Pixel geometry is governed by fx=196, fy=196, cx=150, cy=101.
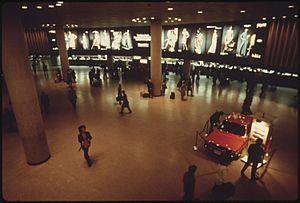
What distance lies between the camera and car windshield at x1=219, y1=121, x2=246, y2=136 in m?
8.55

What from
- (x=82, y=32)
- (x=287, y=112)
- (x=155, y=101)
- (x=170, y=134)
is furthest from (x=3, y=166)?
(x=82, y=32)

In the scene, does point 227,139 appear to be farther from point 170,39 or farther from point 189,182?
point 170,39

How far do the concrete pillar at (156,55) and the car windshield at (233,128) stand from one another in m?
8.44

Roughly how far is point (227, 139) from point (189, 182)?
3635 mm

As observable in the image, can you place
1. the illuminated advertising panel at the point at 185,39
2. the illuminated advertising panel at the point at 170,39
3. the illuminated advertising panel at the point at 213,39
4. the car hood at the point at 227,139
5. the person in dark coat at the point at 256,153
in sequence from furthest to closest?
the illuminated advertising panel at the point at 170,39
the illuminated advertising panel at the point at 185,39
the illuminated advertising panel at the point at 213,39
the car hood at the point at 227,139
the person in dark coat at the point at 256,153

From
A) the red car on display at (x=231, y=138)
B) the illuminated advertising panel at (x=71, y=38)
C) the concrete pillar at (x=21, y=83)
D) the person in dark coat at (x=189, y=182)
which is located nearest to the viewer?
the person in dark coat at (x=189, y=182)

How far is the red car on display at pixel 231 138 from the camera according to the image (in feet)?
25.7

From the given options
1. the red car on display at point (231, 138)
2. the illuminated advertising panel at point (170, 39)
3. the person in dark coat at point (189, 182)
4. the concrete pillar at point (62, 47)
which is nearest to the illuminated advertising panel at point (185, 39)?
the illuminated advertising panel at point (170, 39)

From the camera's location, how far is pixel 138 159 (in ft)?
26.6

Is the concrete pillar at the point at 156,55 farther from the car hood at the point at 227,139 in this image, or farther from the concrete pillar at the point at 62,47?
the concrete pillar at the point at 62,47

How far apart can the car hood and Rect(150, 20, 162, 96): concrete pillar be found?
8621mm

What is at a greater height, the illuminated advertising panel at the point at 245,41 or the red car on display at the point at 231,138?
the illuminated advertising panel at the point at 245,41

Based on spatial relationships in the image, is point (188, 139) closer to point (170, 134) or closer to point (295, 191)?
point (170, 134)

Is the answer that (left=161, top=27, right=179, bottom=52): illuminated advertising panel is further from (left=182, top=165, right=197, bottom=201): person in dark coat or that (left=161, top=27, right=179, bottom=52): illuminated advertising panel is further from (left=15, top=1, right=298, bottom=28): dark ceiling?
(left=182, top=165, right=197, bottom=201): person in dark coat
